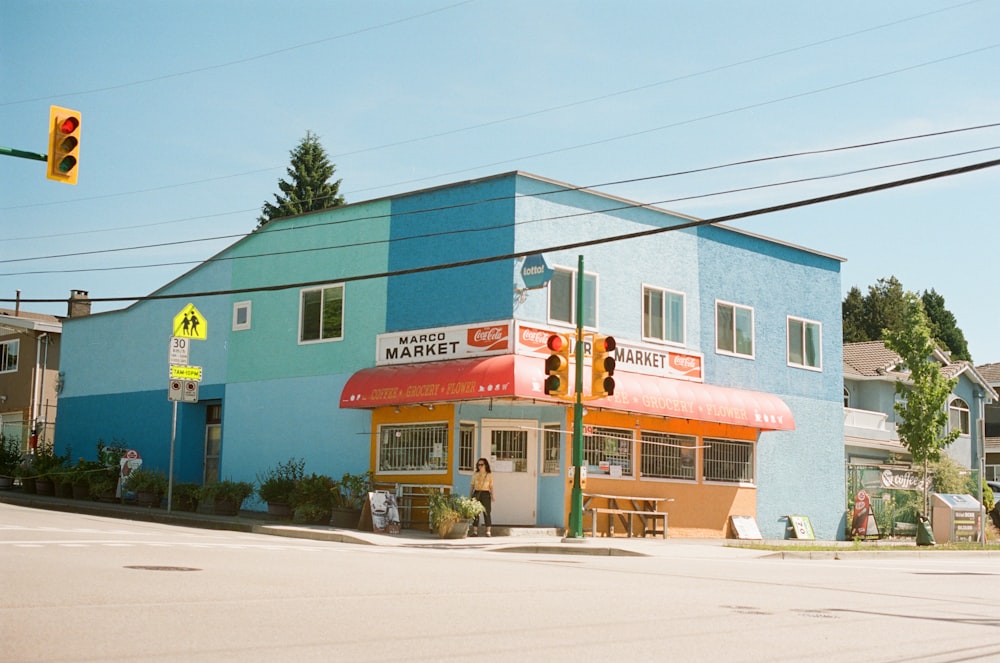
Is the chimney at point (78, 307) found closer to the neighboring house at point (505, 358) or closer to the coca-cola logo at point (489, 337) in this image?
the neighboring house at point (505, 358)

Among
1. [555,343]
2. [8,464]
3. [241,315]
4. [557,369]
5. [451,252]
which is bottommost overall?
[8,464]

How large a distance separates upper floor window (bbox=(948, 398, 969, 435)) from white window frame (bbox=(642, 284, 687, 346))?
29323mm

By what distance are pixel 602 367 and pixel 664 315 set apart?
8.56 m

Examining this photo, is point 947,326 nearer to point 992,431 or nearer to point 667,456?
point 992,431

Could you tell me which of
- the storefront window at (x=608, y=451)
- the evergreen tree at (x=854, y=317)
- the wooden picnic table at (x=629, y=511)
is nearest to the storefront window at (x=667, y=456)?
the storefront window at (x=608, y=451)

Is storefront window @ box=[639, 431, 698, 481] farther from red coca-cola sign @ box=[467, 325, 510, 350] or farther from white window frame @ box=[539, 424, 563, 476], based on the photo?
red coca-cola sign @ box=[467, 325, 510, 350]

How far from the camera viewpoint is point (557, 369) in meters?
21.7

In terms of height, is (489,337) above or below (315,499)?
above

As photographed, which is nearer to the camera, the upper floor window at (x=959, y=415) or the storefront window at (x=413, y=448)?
the storefront window at (x=413, y=448)

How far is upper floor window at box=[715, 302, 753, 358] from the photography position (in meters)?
31.6

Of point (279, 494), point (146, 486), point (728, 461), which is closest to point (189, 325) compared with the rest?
point (146, 486)

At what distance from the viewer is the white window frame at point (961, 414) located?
5519 centimetres

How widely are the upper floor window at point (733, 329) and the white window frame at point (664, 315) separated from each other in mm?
1426

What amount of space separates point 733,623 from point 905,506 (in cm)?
2798
